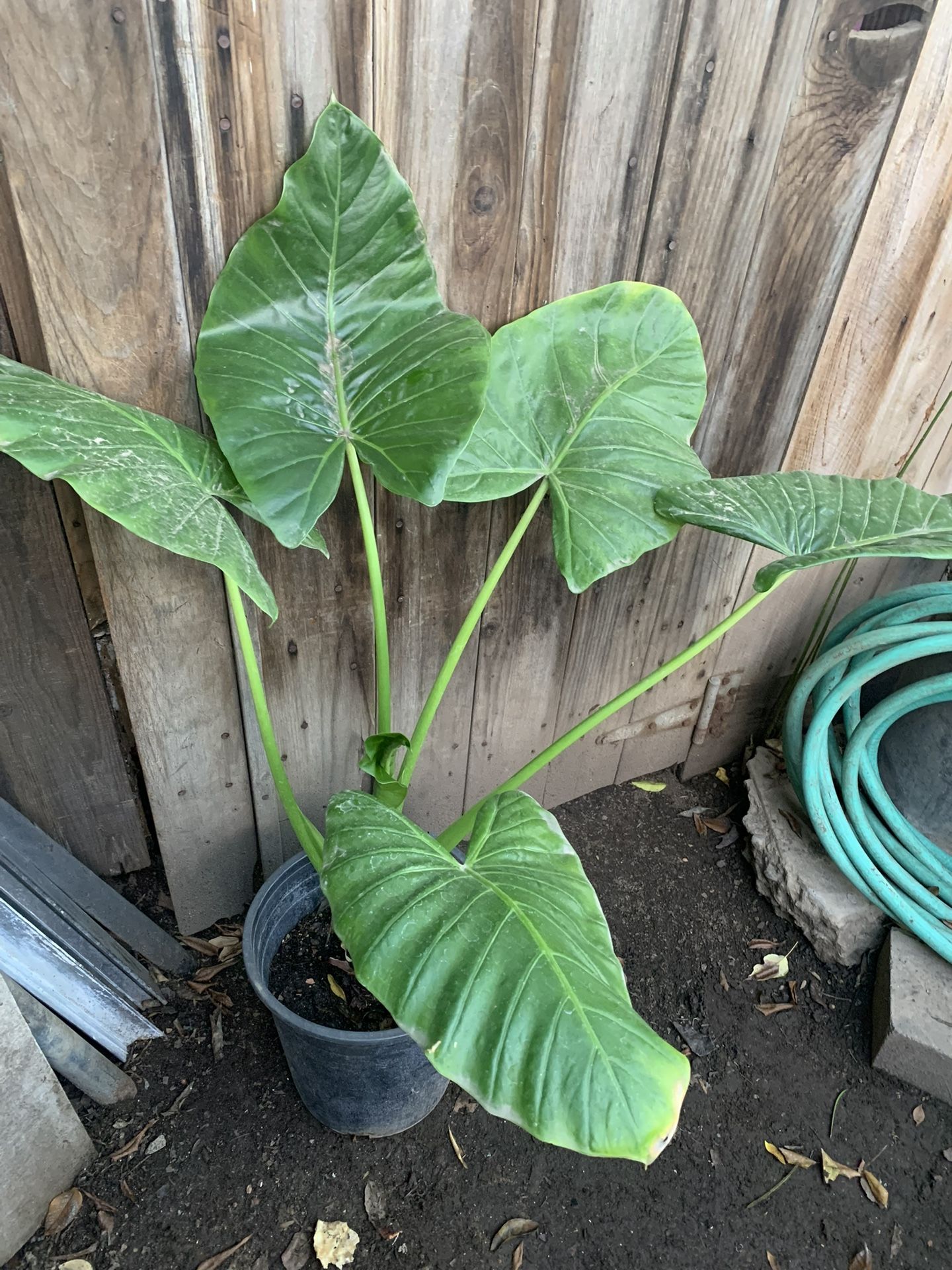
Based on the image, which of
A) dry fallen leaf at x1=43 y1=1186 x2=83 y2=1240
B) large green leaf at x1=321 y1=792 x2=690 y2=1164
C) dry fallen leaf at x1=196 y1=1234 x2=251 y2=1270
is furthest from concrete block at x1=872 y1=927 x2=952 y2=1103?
dry fallen leaf at x1=43 y1=1186 x2=83 y2=1240

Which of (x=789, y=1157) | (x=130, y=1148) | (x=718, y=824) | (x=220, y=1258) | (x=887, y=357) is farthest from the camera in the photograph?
(x=718, y=824)

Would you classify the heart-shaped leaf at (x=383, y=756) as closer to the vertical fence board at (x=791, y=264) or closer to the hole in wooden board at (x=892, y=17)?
the vertical fence board at (x=791, y=264)

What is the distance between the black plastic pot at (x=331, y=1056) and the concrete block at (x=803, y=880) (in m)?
0.83

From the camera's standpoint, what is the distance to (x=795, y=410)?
1.57 meters

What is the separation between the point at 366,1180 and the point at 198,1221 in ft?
0.84

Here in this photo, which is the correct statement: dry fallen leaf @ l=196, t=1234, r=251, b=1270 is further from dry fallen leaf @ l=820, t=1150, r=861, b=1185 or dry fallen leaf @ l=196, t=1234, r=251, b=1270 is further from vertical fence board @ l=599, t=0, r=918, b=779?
vertical fence board @ l=599, t=0, r=918, b=779

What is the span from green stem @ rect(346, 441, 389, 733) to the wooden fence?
0.48 feet

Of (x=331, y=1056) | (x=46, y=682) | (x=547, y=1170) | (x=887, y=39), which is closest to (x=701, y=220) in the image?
(x=887, y=39)

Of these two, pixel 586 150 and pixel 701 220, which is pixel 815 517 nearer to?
pixel 701 220

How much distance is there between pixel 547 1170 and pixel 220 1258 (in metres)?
0.52

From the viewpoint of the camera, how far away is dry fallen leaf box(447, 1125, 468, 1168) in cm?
140

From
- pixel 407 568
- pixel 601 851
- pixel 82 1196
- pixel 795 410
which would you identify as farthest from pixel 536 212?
pixel 82 1196

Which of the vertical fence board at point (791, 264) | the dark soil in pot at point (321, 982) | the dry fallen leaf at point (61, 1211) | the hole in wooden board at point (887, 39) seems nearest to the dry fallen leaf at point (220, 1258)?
the dry fallen leaf at point (61, 1211)

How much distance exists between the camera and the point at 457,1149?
142cm
